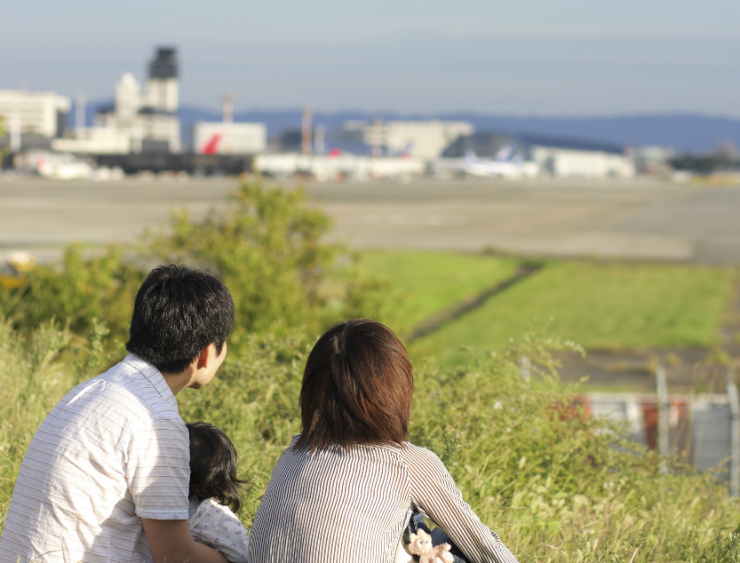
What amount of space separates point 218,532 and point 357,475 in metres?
0.77

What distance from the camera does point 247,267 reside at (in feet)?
33.5

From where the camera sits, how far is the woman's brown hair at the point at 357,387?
2447mm

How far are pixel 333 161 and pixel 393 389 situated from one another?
153631mm

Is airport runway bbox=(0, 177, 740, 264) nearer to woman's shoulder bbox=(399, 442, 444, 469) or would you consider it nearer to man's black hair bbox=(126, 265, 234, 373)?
man's black hair bbox=(126, 265, 234, 373)

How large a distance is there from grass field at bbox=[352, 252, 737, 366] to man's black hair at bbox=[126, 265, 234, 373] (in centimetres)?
1098

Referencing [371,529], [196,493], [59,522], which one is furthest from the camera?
[196,493]

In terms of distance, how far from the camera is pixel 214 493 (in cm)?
303

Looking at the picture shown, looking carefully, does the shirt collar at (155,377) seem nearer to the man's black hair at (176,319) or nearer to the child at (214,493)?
the man's black hair at (176,319)

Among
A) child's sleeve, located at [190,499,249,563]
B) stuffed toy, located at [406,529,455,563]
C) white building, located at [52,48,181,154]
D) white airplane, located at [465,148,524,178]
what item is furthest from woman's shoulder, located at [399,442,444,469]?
white airplane, located at [465,148,524,178]

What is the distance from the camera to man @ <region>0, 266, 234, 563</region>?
2523 mm

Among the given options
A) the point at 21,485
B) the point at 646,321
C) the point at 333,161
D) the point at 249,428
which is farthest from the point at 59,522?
the point at 333,161

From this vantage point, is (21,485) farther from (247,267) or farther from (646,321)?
(646,321)

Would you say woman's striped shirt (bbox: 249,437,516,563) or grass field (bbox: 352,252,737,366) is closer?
woman's striped shirt (bbox: 249,437,516,563)

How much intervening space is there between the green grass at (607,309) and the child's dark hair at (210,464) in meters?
11.0
